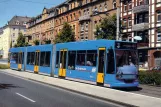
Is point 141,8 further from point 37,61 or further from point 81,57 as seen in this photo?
point 81,57

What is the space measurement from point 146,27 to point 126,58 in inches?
1215

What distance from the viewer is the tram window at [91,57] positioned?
20719 millimetres

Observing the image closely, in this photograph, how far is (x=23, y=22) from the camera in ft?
461

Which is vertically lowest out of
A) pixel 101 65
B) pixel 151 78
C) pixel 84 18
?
pixel 151 78

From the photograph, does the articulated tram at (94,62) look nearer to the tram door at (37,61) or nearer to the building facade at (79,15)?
the tram door at (37,61)

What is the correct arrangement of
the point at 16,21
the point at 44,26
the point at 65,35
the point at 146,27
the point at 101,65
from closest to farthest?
the point at 101,65, the point at 146,27, the point at 65,35, the point at 44,26, the point at 16,21

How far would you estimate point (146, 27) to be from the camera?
48.2m

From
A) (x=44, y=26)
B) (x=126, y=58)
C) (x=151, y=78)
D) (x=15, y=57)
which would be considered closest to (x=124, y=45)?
(x=126, y=58)

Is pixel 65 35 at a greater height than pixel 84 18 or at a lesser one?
lesser

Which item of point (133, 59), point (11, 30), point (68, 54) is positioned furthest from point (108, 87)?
point (11, 30)

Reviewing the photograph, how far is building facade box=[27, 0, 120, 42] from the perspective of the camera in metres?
60.7

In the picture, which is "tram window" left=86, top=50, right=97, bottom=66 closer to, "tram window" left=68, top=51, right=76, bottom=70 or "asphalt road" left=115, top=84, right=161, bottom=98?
"tram window" left=68, top=51, right=76, bottom=70

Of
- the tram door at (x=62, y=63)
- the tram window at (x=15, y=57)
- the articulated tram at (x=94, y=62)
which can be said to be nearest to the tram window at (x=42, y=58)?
the articulated tram at (x=94, y=62)

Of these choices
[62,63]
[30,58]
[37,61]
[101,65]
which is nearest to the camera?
[101,65]
